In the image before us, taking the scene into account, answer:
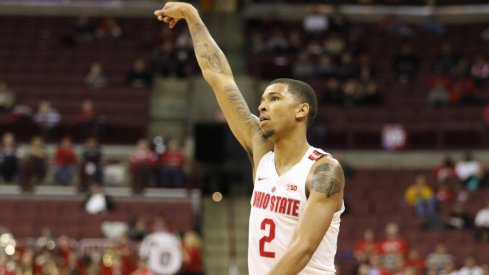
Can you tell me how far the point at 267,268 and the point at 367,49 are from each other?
24224 millimetres

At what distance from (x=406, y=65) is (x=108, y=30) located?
8.76 metres

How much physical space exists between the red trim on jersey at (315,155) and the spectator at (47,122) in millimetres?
19320

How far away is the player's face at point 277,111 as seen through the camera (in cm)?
514

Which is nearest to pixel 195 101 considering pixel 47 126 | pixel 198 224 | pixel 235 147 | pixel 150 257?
pixel 235 147

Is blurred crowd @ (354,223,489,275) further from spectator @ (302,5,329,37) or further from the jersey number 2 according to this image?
the jersey number 2

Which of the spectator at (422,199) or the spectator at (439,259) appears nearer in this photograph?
the spectator at (439,259)

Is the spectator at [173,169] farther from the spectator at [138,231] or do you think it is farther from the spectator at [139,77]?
the spectator at [139,77]

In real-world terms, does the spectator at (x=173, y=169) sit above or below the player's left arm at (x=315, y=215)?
below

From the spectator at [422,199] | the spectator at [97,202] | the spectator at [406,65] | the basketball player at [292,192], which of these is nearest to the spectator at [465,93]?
the spectator at [406,65]

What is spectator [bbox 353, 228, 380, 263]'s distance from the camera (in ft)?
60.8

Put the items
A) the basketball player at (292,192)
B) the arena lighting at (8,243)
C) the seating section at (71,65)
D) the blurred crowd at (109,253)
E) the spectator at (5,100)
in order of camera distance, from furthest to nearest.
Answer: the seating section at (71,65), the spectator at (5,100), the arena lighting at (8,243), the blurred crowd at (109,253), the basketball player at (292,192)

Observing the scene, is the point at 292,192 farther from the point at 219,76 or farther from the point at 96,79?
the point at 96,79

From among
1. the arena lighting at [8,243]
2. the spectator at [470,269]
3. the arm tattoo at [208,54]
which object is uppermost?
the arm tattoo at [208,54]

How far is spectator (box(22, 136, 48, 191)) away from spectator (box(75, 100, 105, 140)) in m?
2.21
